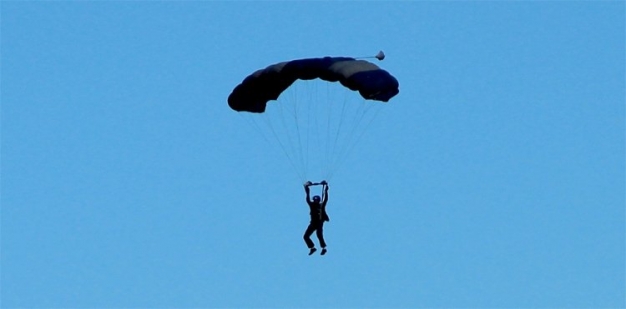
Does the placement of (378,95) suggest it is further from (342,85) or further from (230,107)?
(230,107)

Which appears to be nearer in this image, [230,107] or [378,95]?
[378,95]

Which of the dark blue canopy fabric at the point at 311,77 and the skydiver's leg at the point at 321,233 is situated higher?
the dark blue canopy fabric at the point at 311,77

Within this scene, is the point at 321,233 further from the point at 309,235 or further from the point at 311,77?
the point at 311,77

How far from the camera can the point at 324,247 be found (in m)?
52.7

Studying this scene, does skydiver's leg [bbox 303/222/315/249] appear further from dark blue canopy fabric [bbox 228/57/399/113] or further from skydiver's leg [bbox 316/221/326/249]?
dark blue canopy fabric [bbox 228/57/399/113]

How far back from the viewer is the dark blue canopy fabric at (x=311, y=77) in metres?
51.4

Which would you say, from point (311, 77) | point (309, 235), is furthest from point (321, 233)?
point (311, 77)

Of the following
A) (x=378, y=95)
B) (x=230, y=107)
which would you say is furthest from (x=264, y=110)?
(x=378, y=95)

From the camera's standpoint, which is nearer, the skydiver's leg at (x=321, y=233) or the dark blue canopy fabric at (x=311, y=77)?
the dark blue canopy fabric at (x=311, y=77)

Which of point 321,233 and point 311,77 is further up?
point 311,77

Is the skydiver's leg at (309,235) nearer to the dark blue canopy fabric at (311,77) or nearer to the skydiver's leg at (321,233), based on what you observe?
the skydiver's leg at (321,233)

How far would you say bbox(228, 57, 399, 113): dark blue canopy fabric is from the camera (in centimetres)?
5141

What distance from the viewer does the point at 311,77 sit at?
52.8 m

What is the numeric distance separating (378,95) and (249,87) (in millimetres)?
3924
